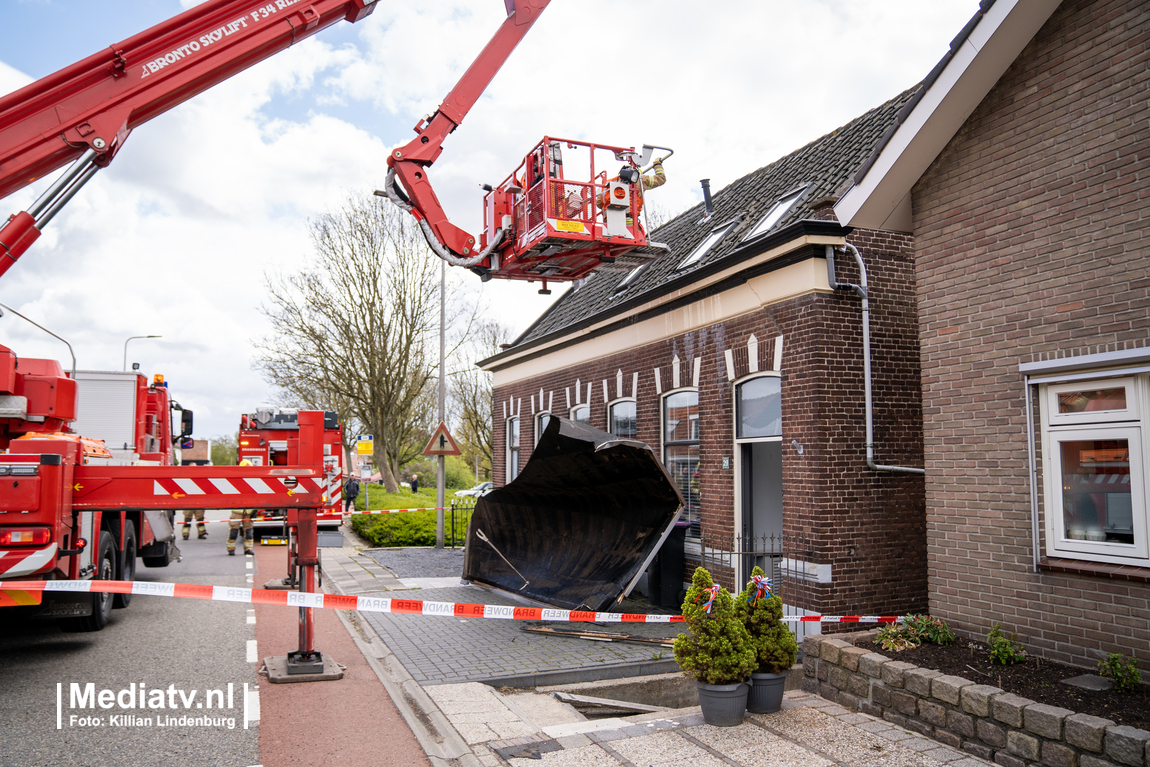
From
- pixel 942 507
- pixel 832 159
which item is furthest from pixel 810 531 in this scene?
pixel 832 159

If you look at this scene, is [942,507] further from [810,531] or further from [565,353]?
[565,353]

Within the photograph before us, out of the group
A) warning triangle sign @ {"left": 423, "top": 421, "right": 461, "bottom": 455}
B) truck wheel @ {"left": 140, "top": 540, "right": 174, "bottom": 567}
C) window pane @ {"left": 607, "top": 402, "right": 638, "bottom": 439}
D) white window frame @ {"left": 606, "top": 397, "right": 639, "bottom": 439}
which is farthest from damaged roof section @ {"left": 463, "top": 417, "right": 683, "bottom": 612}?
truck wheel @ {"left": 140, "top": 540, "right": 174, "bottom": 567}

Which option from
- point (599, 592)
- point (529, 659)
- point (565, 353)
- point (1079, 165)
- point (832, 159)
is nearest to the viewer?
point (1079, 165)

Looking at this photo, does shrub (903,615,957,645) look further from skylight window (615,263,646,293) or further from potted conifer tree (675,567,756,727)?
skylight window (615,263,646,293)

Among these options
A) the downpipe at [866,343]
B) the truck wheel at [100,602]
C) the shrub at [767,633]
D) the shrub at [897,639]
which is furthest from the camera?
the truck wheel at [100,602]

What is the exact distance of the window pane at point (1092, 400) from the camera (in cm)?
583

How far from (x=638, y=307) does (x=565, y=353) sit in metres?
3.73

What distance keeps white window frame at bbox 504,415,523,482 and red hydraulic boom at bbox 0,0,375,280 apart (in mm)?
11652

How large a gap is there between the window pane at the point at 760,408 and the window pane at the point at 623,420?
2911 mm

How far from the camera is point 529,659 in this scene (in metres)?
8.02

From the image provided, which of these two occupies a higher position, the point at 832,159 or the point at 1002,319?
the point at 832,159

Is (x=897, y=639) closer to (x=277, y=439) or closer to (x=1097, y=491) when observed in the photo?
(x=1097, y=491)

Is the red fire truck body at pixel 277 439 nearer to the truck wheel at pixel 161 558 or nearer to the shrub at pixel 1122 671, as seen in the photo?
the truck wheel at pixel 161 558

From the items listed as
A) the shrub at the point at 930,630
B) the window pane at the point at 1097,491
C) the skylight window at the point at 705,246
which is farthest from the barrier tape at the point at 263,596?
the skylight window at the point at 705,246
